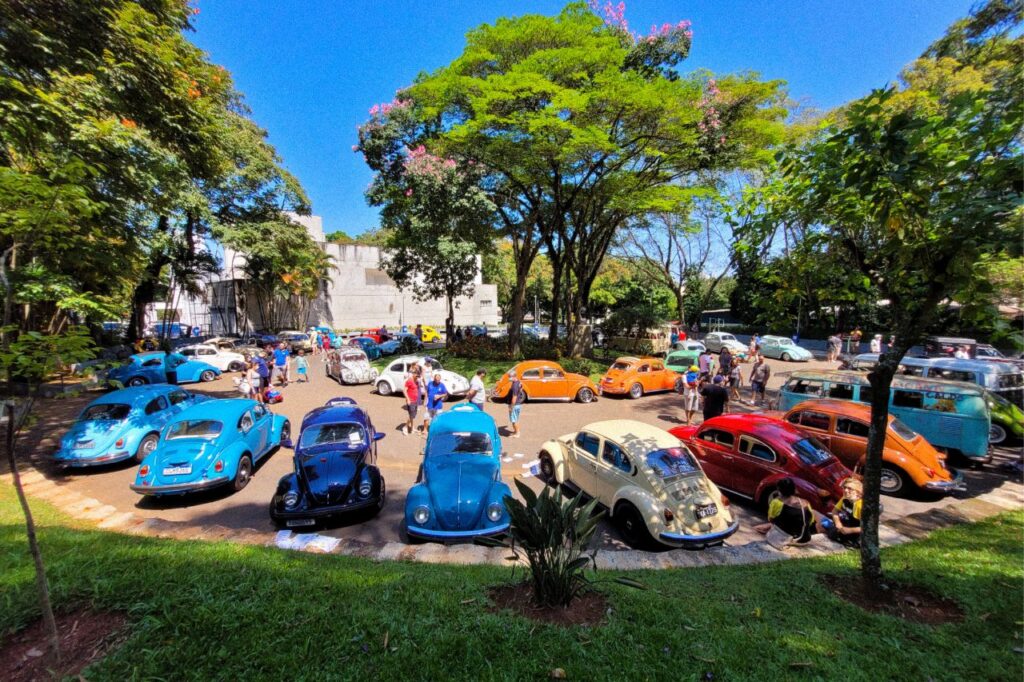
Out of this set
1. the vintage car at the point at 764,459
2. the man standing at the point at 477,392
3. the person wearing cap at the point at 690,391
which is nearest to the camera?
the vintage car at the point at 764,459

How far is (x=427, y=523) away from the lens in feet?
19.2

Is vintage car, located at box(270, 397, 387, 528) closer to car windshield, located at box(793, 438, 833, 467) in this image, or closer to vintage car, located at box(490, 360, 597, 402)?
car windshield, located at box(793, 438, 833, 467)

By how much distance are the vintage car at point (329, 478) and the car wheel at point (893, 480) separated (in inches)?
349

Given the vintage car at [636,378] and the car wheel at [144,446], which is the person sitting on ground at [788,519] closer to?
the vintage car at [636,378]

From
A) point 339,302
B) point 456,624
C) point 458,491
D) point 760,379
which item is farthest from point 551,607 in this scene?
point 339,302

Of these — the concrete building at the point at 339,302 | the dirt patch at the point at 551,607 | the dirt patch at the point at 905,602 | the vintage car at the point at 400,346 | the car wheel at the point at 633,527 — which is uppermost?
the concrete building at the point at 339,302

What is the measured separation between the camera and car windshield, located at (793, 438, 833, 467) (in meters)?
6.77

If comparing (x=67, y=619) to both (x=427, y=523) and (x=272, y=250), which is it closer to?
(x=427, y=523)

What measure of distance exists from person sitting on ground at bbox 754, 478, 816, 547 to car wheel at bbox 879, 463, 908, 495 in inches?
100

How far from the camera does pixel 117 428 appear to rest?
28.6 feet

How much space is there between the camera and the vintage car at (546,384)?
14.8m

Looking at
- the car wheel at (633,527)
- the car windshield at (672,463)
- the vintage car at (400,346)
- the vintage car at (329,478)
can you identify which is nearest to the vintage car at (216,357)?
the vintage car at (400,346)

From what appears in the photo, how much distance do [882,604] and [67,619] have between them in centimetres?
708

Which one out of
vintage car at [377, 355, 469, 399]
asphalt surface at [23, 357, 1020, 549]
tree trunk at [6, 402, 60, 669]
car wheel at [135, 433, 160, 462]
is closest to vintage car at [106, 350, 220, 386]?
asphalt surface at [23, 357, 1020, 549]
